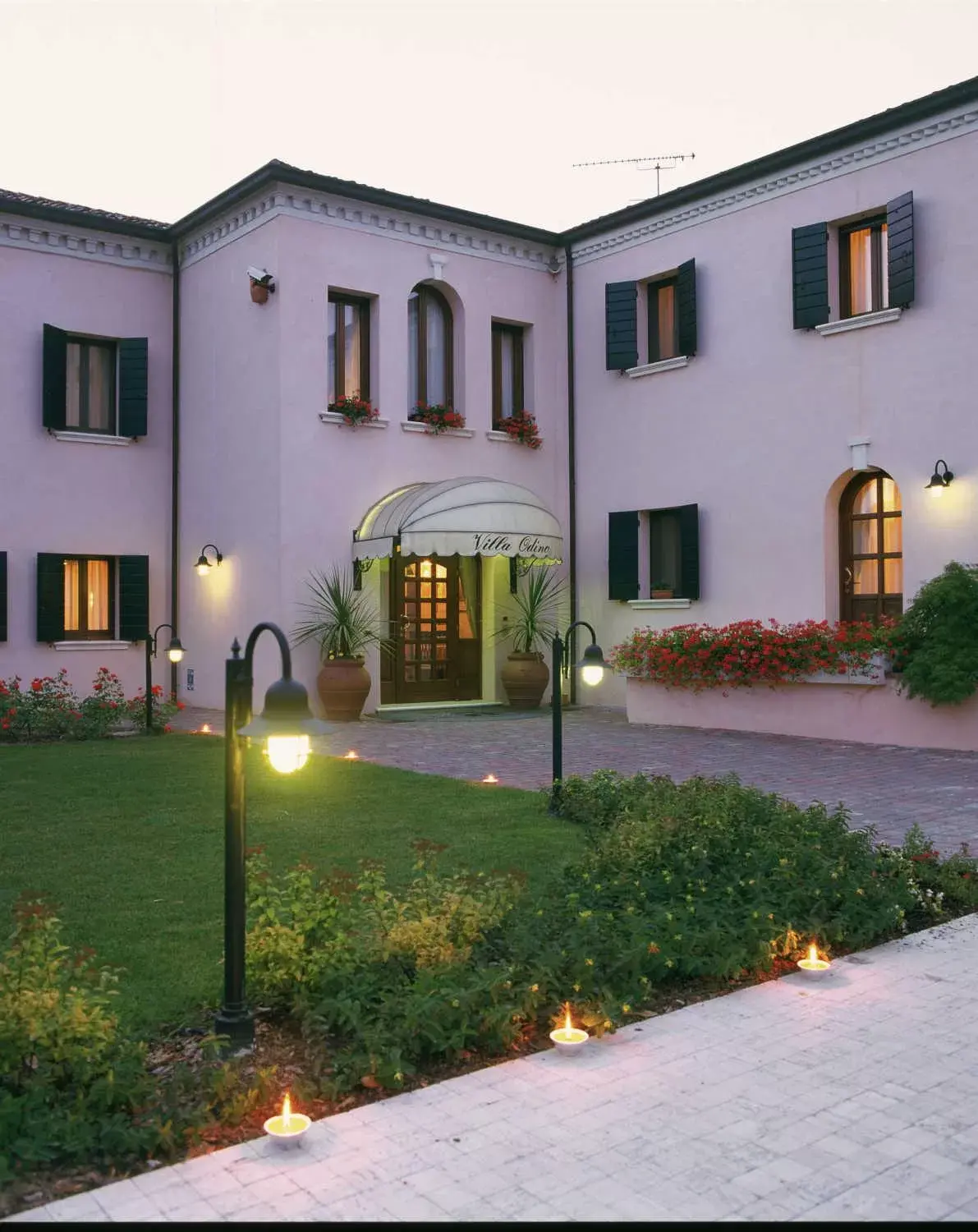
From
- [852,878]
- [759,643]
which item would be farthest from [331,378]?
[852,878]

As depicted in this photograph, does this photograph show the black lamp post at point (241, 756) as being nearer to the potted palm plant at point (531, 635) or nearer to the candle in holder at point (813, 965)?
the candle in holder at point (813, 965)

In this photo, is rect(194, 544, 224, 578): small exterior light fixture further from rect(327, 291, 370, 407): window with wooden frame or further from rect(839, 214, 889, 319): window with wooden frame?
rect(839, 214, 889, 319): window with wooden frame

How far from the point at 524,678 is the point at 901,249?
8.29m

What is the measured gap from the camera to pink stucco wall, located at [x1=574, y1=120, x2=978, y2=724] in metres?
14.1

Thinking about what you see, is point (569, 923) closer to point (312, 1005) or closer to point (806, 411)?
point (312, 1005)

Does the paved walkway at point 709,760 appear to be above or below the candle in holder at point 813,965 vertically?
above

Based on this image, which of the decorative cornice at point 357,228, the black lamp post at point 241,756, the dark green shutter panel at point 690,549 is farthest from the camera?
the dark green shutter panel at point 690,549

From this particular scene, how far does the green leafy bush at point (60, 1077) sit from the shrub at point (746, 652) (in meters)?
11.2

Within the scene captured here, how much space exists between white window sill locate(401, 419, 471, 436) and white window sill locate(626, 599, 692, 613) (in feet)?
12.5

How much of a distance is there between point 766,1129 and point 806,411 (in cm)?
1350

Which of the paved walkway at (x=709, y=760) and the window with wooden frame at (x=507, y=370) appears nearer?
the paved walkway at (x=709, y=760)

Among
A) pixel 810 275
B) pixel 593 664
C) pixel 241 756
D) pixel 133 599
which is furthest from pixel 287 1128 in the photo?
pixel 133 599

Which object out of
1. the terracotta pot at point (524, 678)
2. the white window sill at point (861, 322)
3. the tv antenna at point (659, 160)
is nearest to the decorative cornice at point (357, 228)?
the tv antenna at point (659, 160)

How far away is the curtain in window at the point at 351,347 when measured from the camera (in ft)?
57.9
